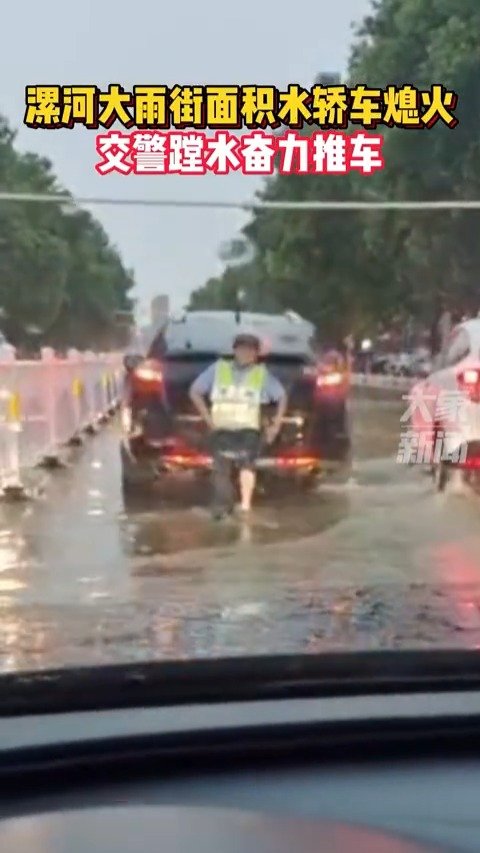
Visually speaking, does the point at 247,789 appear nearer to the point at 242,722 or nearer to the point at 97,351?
the point at 242,722

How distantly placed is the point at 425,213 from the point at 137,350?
1.83 metres

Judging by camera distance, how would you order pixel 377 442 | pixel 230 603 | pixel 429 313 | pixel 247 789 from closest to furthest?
pixel 247 789, pixel 230 603, pixel 429 313, pixel 377 442

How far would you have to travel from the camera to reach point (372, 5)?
7.04m

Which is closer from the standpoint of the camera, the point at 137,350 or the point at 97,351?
the point at 137,350

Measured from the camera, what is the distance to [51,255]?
657 cm

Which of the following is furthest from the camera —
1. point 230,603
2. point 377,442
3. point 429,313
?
point 377,442

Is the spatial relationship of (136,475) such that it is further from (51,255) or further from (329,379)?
(51,255)

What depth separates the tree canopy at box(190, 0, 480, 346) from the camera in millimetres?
6414

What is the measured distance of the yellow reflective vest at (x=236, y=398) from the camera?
8.82m

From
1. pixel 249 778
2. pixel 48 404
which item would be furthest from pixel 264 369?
pixel 249 778

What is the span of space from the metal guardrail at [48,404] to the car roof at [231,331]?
32.9 inches

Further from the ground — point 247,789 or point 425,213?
point 425,213

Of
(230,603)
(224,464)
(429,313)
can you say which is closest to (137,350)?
(224,464)

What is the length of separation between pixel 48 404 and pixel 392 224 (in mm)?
5250
